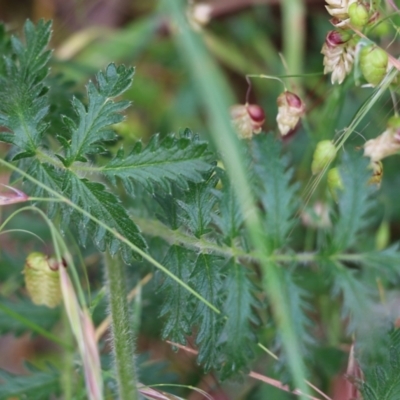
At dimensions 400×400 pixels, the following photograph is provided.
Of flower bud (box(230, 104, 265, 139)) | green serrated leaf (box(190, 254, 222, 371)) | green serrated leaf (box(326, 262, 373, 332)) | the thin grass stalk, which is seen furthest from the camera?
flower bud (box(230, 104, 265, 139))

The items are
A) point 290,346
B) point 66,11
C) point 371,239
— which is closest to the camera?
point 290,346

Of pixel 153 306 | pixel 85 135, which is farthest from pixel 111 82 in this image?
pixel 153 306

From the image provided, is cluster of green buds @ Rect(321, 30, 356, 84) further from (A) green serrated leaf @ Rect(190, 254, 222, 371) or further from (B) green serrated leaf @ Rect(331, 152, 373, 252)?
(A) green serrated leaf @ Rect(190, 254, 222, 371)

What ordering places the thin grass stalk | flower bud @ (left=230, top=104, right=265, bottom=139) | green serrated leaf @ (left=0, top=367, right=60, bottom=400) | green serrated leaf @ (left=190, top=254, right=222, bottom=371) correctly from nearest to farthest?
1. the thin grass stalk
2. green serrated leaf @ (left=190, top=254, right=222, bottom=371)
3. flower bud @ (left=230, top=104, right=265, bottom=139)
4. green serrated leaf @ (left=0, top=367, right=60, bottom=400)

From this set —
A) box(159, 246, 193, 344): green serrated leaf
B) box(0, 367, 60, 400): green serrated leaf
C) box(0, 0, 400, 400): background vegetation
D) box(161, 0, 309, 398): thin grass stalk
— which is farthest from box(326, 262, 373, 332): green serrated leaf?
box(0, 367, 60, 400): green serrated leaf

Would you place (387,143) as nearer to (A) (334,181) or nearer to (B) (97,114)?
(A) (334,181)

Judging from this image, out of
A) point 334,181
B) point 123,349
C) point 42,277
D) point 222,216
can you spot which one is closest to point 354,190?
point 334,181

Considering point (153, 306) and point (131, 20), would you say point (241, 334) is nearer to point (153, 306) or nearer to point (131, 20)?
point (153, 306)

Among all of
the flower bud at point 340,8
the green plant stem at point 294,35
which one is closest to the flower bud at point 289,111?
the flower bud at point 340,8
